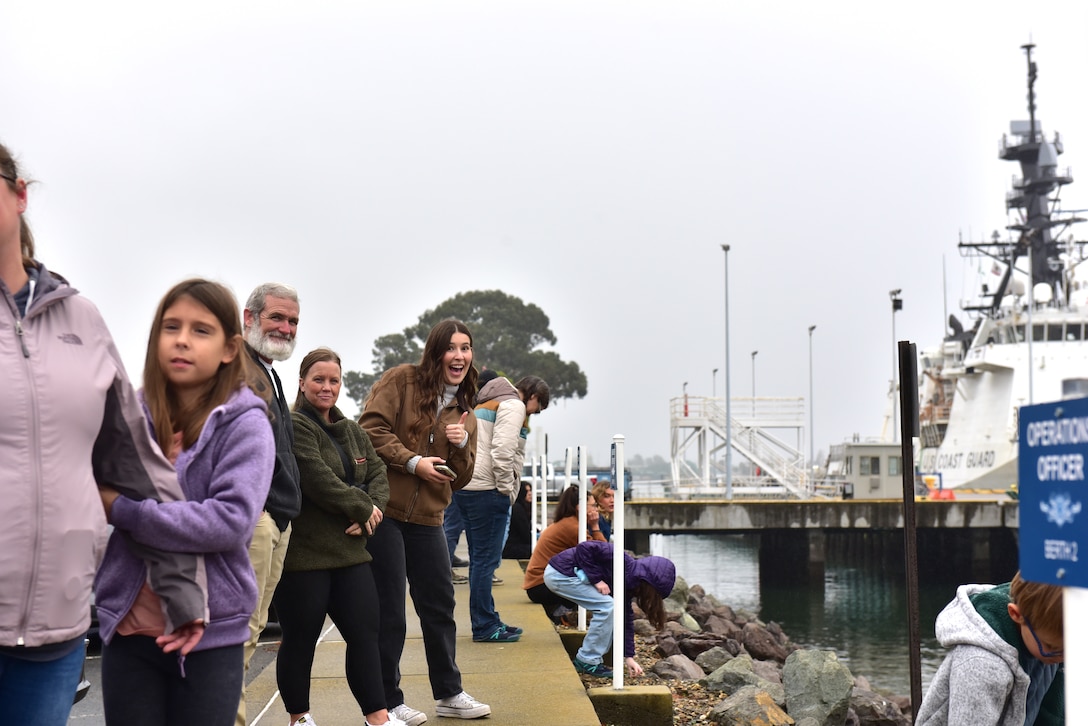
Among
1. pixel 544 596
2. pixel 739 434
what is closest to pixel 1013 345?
pixel 739 434

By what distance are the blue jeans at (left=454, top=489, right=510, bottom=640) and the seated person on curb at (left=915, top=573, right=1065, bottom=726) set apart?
449 cm

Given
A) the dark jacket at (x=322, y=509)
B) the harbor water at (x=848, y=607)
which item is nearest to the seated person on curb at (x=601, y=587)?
the dark jacket at (x=322, y=509)

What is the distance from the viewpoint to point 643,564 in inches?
295

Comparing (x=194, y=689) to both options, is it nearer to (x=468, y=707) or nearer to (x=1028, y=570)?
(x=1028, y=570)

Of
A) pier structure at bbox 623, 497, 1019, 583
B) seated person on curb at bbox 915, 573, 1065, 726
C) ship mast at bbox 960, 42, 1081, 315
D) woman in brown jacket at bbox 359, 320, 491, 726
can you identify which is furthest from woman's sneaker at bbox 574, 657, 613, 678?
ship mast at bbox 960, 42, 1081, 315

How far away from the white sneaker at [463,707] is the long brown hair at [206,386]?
2.86m

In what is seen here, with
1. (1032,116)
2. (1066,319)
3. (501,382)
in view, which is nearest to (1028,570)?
(501,382)

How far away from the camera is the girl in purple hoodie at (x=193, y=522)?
2684 mm

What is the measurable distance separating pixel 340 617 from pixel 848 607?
83.6 feet

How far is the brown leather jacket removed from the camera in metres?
5.30

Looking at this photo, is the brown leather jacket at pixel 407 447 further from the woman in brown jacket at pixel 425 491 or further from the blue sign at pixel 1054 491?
the blue sign at pixel 1054 491

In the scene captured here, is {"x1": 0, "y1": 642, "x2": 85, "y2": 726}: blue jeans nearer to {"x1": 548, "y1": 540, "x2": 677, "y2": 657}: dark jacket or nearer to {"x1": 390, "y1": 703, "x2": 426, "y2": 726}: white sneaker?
{"x1": 390, "y1": 703, "x2": 426, "y2": 726}: white sneaker

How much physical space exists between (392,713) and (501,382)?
3.29m

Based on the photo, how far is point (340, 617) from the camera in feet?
15.5
